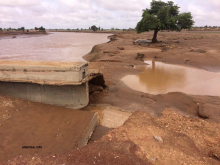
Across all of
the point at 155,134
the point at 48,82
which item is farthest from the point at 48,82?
the point at 155,134

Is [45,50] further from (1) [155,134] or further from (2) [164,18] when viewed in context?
(1) [155,134]

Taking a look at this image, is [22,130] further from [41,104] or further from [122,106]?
[122,106]

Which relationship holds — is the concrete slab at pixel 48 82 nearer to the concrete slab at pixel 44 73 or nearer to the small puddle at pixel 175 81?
the concrete slab at pixel 44 73

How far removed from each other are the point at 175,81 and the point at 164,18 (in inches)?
526

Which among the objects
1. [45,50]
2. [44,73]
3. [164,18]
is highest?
[164,18]

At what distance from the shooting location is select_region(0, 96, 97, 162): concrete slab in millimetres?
3496

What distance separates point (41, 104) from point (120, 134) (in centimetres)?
269

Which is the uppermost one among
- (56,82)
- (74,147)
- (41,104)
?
(56,82)

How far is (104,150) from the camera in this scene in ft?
11.2

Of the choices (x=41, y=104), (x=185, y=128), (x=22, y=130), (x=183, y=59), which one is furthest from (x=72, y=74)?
(x=183, y=59)

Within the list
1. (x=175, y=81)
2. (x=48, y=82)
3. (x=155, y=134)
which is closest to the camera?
(x=155, y=134)

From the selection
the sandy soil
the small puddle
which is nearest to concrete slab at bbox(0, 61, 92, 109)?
the sandy soil

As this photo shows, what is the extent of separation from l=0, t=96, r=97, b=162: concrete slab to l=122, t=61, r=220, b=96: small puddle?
14.3 feet

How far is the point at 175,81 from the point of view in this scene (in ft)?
30.9
